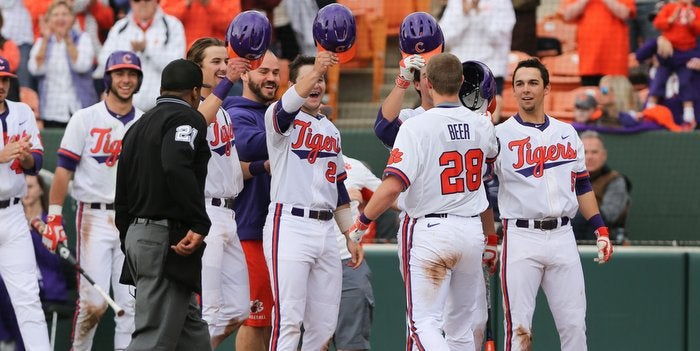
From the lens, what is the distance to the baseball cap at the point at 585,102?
9703 millimetres

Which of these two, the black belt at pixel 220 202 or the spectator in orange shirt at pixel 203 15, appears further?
the spectator in orange shirt at pixel 203 15

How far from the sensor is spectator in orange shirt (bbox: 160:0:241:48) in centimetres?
1038

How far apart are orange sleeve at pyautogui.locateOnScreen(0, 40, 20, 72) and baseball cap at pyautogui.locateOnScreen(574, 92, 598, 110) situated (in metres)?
4.66

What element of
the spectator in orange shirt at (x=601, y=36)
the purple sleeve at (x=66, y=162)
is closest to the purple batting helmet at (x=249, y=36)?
the purple sleeve at (x=66, y=162)

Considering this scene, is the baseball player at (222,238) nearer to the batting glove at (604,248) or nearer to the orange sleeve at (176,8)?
the batting glove at (604,248)

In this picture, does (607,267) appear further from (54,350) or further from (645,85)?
(54,350)

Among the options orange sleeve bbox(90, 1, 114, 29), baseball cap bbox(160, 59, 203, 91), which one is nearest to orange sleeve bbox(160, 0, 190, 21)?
orange sleeve bbox(90, 1, 114, 29)

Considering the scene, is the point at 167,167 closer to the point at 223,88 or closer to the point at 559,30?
the point at 223,88

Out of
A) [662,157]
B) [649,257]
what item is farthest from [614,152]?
[649,257]

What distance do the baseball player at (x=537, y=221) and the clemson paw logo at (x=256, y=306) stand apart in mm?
1390

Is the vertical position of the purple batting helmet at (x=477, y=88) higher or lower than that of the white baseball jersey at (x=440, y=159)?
higher

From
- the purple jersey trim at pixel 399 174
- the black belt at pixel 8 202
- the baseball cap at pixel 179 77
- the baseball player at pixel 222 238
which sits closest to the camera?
the baseball cap at pixel 179 77

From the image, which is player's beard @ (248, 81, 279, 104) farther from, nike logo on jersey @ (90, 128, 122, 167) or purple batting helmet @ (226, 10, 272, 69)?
nike logo on jersey @ (90, 128, 122, 167)

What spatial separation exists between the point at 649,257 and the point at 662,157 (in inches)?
58.7
